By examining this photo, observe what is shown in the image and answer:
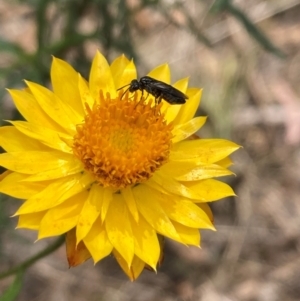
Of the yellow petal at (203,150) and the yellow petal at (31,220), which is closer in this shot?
the yellow petal at (31,220)

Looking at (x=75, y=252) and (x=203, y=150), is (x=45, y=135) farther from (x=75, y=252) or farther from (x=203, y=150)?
(x=203, y=150)

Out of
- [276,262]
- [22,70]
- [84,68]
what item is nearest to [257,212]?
[276,262]

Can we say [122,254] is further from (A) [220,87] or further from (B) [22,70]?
(A) [220,87]

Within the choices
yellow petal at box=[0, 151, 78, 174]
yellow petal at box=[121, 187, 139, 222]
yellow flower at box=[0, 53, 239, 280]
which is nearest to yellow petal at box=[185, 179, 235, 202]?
yellow flower at box=[0, 53, 239, 280]

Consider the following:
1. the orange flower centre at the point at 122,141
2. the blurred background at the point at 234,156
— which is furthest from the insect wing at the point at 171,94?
the blurred background at the point at 234,156

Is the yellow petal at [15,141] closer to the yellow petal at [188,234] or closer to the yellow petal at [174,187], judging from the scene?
the yellow petal at [174,187]

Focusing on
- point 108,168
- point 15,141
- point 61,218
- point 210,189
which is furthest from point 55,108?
point 210,189
